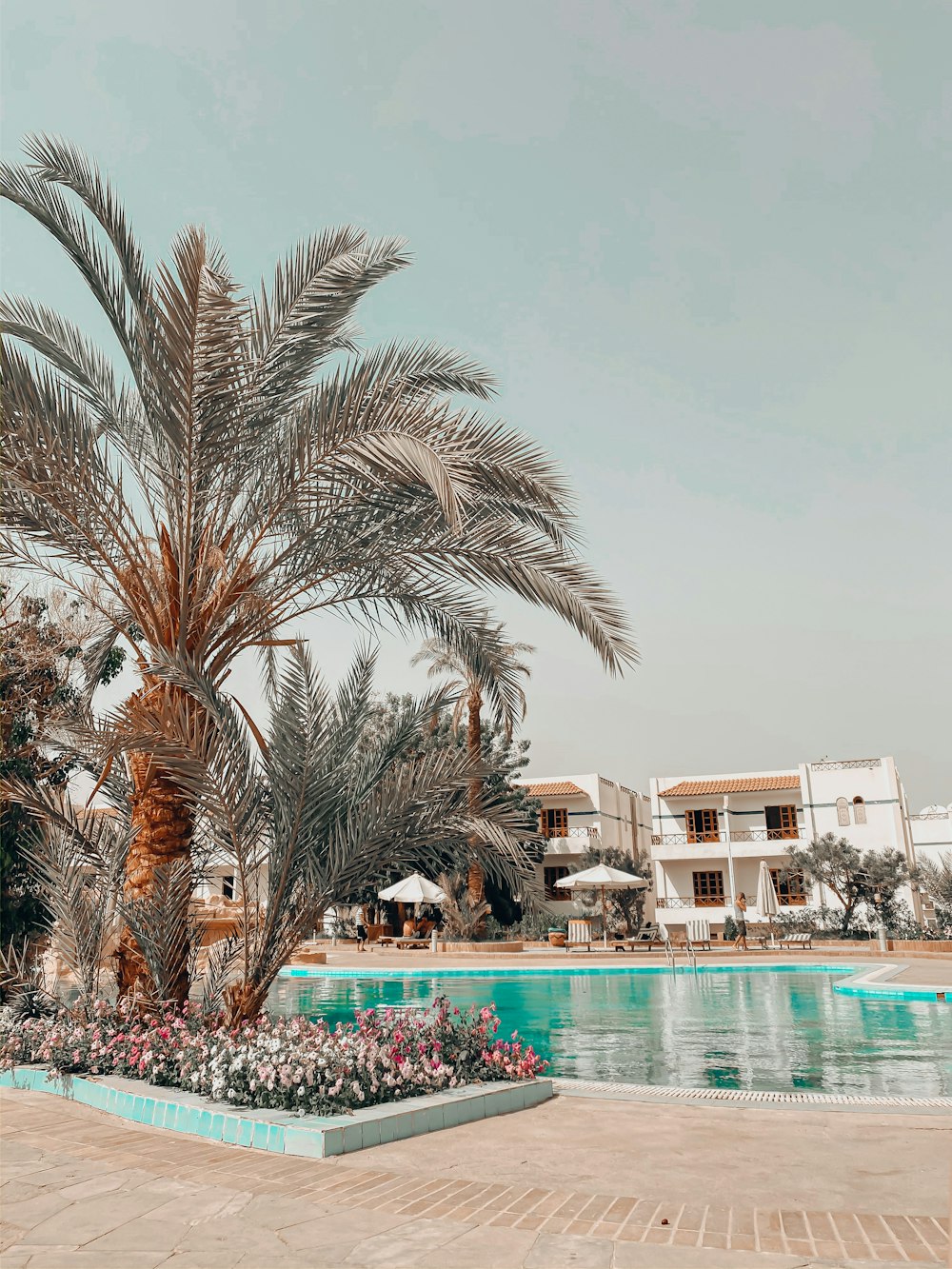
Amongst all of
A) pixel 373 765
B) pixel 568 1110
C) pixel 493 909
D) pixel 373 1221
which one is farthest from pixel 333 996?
pixel 493 909

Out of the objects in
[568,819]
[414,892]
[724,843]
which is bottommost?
[414,892]

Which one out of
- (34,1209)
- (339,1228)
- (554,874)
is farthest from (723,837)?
(34,1209)

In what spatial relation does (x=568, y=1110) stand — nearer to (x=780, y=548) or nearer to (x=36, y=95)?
(x=36, y=95)

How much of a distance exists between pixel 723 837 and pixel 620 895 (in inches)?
263

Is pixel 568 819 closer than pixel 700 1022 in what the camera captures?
No

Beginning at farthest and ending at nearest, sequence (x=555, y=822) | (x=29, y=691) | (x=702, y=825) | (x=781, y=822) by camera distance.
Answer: (x=555, y=822) → (x=702, y=825) → (x=781, y=822) → (x=29, y=691)

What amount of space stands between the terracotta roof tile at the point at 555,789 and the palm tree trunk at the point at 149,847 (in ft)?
113

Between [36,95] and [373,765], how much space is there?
22.6 feet

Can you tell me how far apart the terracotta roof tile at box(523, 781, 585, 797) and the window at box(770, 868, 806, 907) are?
8.95 m

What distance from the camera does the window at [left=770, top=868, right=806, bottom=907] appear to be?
Result: 36906mm

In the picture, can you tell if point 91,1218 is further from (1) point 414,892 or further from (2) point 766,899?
(2) point 766,899

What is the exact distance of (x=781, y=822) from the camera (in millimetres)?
39000

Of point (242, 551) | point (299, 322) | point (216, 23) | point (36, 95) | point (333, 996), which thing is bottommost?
point (333, 996)

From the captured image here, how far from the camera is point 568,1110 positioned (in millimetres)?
6160
